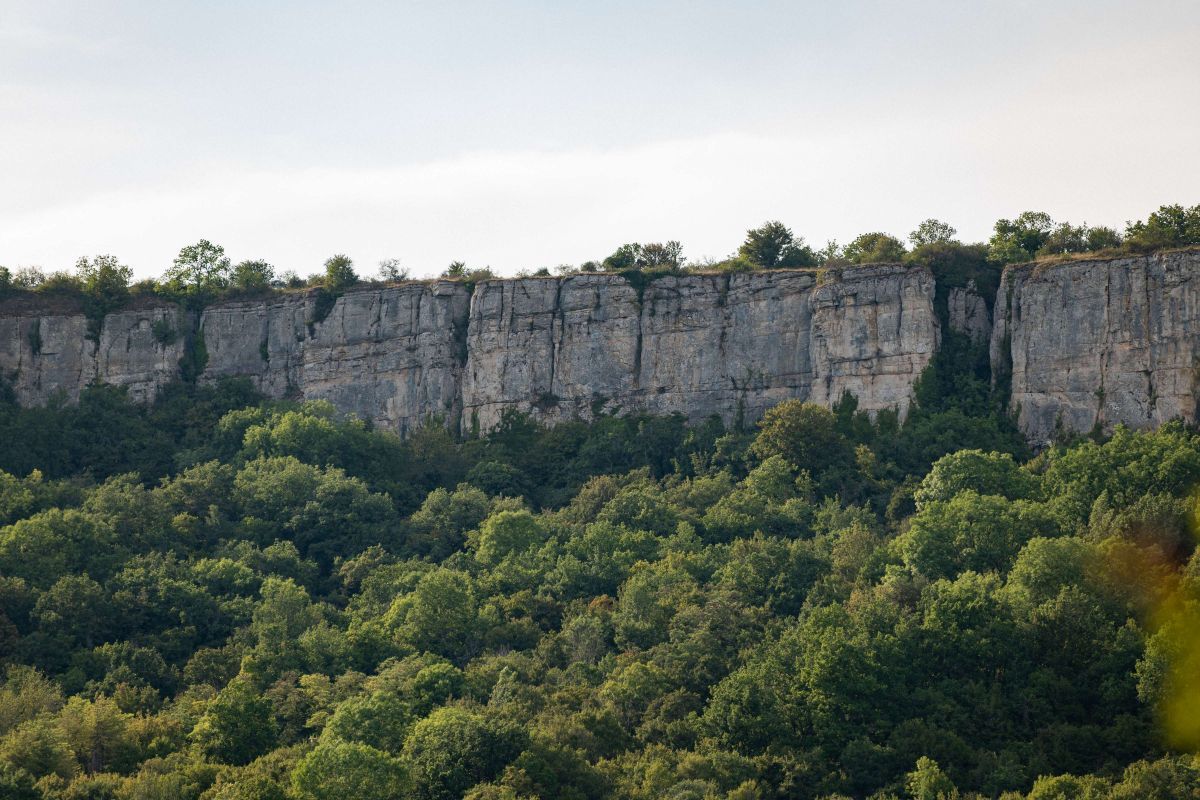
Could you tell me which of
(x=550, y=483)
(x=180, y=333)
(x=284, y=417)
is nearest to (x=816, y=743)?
(x=550, y=483)

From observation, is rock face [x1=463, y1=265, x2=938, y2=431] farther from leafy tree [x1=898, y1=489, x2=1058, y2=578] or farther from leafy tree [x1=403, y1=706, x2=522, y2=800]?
leafy tree [x1=403, y1=706, x2=522, y2=800]

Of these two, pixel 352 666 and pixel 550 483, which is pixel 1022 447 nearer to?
pixel 550 483

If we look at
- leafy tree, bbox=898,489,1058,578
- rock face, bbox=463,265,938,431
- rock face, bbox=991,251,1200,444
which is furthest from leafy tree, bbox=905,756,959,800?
rock face, bbox=463,265,938,431

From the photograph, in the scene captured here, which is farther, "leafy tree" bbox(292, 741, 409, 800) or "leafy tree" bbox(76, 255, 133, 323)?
"leafy tree" bbox(76, 255, 133, 323)

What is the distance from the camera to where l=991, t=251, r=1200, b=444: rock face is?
67.6 meters

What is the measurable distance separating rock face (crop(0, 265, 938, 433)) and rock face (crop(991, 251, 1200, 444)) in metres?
3.93

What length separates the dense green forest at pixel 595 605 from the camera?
50312 mm

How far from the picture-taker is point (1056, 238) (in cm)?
7456

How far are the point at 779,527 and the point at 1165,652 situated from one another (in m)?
18.0

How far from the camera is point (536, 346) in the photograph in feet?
256

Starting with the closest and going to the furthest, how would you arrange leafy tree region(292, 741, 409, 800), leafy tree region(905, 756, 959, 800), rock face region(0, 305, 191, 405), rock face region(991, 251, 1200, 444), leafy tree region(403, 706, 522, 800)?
leafy tree region(905, 756, 959, 800), leafy tree region(292, 741, 409, 800), leafy tree region(403, 706, 522, 800), rock face region(991, 251, 1200, 444), rock face region(0, 305, 191, 405)

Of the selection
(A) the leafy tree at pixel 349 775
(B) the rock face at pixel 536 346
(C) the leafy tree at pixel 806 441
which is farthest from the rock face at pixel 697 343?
(A) the leafy tree at pixel 349 775

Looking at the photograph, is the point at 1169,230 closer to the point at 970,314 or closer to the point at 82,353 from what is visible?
the point at 970,314

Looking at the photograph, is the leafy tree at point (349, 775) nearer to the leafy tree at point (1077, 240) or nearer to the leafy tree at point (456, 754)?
the leafy tree at point (456, 754)
